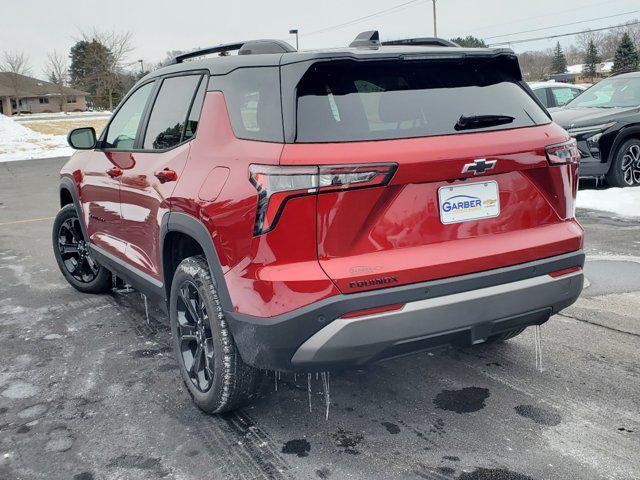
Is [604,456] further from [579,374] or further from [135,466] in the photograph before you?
[135,466]

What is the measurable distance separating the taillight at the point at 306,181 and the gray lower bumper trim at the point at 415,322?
52 centimetres

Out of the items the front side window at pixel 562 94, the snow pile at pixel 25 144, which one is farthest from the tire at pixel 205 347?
the snow pile at pixel 25 144

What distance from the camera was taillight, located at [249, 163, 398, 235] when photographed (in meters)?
2.71

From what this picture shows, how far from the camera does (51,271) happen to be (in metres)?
6.92

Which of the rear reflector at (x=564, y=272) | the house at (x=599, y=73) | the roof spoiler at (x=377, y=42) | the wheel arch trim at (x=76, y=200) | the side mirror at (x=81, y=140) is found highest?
the house at (x=599, y=73)

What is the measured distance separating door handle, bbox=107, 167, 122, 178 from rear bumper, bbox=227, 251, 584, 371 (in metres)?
1.82

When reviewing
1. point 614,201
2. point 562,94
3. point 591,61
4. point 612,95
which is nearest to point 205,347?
point 614,201

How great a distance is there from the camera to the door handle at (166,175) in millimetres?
3588

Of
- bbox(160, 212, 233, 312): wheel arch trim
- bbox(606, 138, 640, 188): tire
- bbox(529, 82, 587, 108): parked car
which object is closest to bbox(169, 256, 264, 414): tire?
bbox(160, 212, 233, 312): wheel arch trim

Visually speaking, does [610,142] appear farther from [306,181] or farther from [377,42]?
[306,181]

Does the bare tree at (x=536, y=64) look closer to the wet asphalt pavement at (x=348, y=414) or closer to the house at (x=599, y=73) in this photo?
the house at (x=599, y=73)

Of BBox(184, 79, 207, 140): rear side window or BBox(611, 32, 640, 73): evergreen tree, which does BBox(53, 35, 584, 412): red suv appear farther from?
BBox(611, 32, 640, 73): evergreen tree

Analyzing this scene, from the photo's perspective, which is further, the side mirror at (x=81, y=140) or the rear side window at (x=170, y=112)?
the side mirror at (x=81, y=140)

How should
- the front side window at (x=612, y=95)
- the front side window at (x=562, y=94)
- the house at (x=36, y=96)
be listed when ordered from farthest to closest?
1. the house at (x=36, y=96)
2. the front side window at (x=562, y=94)
3. the front side window at (x=612, y=95)
